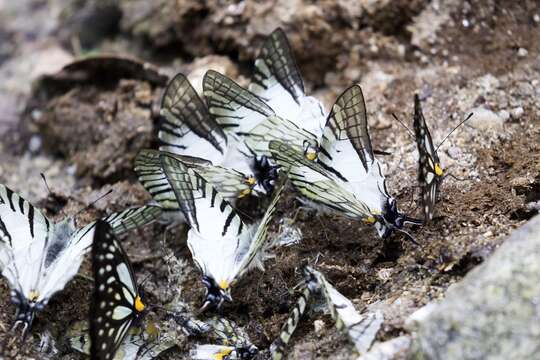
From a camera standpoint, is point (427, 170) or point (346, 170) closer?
point (427, 170)

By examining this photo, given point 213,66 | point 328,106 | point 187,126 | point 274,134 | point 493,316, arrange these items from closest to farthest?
point 493,316 → point 274,134 → point 187,126 → point 328,106 → point 213,66

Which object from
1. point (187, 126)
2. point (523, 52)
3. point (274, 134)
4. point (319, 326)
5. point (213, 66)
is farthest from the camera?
point (213, 66)

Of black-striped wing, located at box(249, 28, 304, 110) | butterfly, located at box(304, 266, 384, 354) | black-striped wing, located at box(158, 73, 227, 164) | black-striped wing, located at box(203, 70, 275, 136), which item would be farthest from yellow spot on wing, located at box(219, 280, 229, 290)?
black-striped wing, located at box(249, 28, 304, 110)

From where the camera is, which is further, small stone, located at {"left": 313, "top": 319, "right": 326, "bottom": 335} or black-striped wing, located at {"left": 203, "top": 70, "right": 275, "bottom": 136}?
black-striped wing, located at {"left": 203, "top": 70, "right": 275, "bottom": 136}

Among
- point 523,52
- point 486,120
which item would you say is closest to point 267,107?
point 486,120

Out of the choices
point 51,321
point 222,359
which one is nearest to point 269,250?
point 222,359

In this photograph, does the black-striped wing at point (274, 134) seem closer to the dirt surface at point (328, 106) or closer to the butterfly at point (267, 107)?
the butterfly at point (267, 107)

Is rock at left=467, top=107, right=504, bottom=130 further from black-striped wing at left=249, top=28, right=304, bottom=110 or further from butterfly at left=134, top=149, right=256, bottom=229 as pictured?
butterfly at left=134, top=149, right=256, bottom=229

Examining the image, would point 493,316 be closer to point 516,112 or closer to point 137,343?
point 137,343
